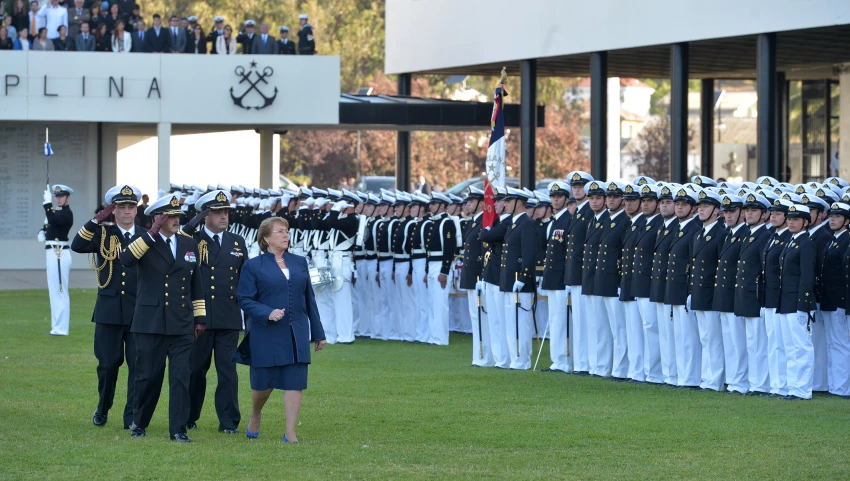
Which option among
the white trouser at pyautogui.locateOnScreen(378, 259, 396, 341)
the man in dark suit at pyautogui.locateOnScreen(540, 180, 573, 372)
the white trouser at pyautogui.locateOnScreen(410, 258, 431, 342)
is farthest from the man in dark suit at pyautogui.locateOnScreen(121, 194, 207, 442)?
the white trouser at pyautogui.locateOnScreen(378, 259, 396, 341)

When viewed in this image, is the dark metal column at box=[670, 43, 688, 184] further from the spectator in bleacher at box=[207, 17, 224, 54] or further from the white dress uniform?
the white dress uniform

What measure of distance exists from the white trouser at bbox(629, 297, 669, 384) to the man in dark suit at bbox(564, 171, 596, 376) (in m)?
0.89

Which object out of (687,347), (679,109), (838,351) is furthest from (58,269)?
(679,109)

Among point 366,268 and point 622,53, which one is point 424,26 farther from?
point 366,268

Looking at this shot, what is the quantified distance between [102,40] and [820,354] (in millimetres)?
21098

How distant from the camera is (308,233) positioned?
20.8 meters

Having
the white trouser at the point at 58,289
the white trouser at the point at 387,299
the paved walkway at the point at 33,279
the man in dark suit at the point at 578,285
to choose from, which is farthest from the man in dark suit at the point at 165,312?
the paved walkway at the point at 33,279

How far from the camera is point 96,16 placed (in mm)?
32094

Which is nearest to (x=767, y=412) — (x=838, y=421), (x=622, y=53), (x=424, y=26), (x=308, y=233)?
(x=838, y=421)

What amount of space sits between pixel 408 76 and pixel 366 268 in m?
16.1

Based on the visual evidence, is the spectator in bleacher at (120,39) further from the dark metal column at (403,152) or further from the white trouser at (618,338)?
the white trouser at (618,338)

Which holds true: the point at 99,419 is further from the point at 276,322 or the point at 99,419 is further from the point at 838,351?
the point at 838,351

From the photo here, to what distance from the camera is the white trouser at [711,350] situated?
14.8m

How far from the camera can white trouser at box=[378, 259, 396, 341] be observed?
70.0 ft
